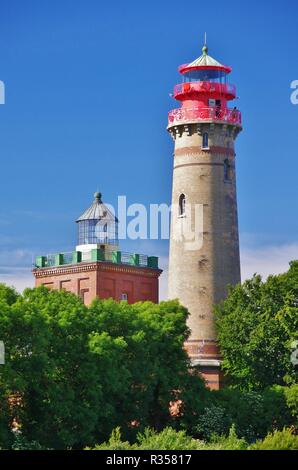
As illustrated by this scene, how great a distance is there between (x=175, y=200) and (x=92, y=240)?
872 cm

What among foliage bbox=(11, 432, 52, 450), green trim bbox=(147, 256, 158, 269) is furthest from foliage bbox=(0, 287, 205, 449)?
green trim bbox=(147, 256, 158, 269)

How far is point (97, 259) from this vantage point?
102 metres

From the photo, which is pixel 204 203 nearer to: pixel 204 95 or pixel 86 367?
pixel 204 95

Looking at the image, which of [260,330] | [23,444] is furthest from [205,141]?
[23,444]

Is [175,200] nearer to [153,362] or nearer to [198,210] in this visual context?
[198,210]

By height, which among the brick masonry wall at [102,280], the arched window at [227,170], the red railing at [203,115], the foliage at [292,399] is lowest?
the foliage at [292,399]

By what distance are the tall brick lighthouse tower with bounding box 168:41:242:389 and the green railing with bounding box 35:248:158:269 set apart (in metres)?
5.92

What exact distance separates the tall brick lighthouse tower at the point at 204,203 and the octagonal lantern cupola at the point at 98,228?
7.41 m

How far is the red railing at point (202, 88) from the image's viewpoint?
97625mm

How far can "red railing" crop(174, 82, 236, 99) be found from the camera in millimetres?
97625

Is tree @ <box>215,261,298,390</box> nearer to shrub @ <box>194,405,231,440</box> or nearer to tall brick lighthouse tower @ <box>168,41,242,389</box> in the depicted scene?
tall brick lighthouse tower @ <box>168,41,242,389</box>

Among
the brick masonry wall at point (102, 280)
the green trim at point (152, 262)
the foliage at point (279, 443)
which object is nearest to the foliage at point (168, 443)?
the foliage at point (279, 443)

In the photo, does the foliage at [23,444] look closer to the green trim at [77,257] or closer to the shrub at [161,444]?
the shrub at [161,444]
